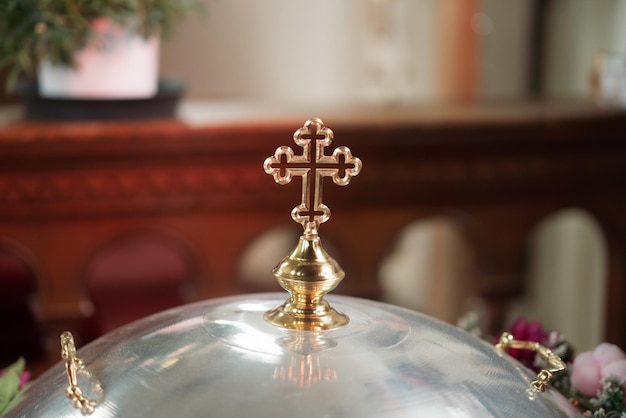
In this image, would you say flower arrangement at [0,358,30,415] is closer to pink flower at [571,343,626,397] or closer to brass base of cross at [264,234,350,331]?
brass base of cross at [264,234,350,331]

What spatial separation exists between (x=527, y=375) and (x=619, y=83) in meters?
2.00

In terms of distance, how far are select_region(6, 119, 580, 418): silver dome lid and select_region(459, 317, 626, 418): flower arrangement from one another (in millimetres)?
84

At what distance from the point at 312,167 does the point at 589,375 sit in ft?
1.09

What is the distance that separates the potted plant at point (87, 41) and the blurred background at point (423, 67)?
1.05m

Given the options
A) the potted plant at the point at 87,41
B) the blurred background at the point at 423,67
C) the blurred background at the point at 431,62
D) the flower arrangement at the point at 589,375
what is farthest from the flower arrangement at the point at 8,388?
the blurred background at the point at 431,62

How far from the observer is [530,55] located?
3.38 meters

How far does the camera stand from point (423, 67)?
333 cm

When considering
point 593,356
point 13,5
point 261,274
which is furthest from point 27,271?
point 593,356

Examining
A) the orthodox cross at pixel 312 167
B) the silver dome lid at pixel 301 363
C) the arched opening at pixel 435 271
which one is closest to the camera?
the silver dome lid at pixel 301 363

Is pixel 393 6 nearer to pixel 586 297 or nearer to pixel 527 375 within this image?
pixel 586 297

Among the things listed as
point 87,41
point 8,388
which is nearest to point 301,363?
point 8,388

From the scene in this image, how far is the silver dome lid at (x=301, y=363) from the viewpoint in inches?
26.0

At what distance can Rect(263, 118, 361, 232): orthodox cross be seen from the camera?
0.78 metres

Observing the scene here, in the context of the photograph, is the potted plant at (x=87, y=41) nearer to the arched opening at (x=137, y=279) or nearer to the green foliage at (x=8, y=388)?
the arched opening at (x=137, y=279)
